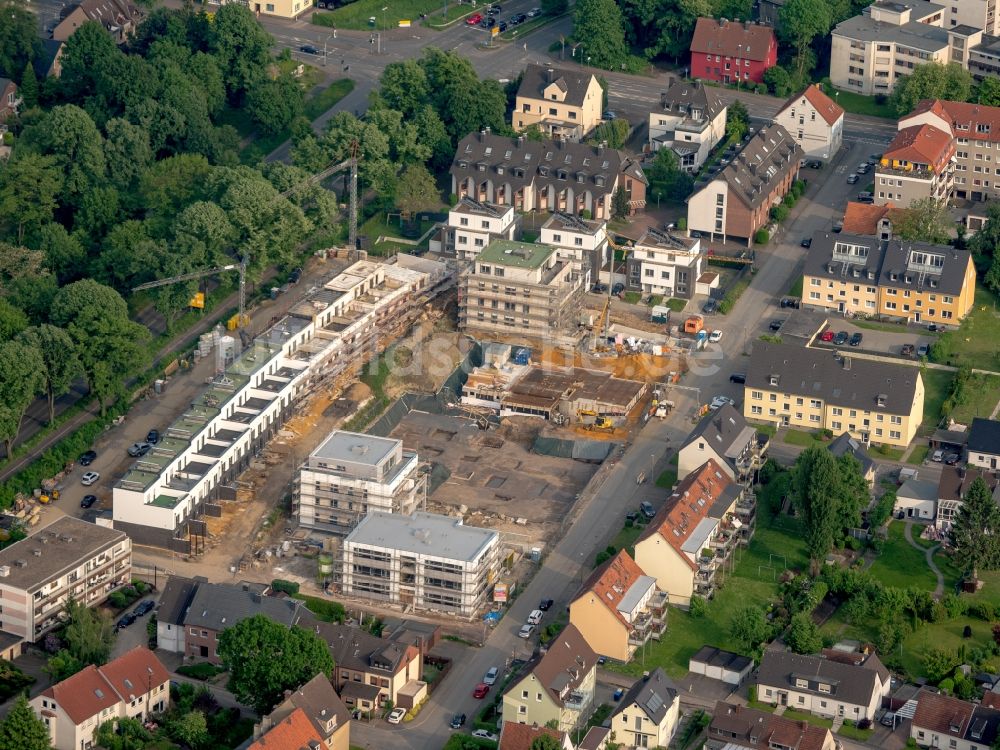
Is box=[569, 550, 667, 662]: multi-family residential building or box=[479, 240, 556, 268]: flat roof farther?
box=[479, 240, 556, 268]: flat roof

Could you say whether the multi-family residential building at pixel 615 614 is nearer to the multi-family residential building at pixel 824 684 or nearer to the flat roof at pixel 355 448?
the multi-family residential building at pixel 824 684

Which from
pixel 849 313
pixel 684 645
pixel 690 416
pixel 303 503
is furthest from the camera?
pixel 849 313

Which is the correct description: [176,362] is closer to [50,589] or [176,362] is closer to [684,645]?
[50,589]

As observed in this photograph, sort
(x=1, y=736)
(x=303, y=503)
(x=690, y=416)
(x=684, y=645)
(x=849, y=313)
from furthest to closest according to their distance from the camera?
1. (x=849, y=313)
2. (x=690, y=416)
3. (x=303, y=503)
4. (x=684, y=645)
5. (x=1, y=736)

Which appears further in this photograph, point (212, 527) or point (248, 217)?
point (248, 217)

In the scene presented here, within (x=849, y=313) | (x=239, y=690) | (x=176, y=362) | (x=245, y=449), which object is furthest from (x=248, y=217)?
(x=239, y=690)

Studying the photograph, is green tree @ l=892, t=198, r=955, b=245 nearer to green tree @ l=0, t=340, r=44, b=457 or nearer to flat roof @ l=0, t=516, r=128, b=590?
green tree @ l=0, t=340, r=44, b=457

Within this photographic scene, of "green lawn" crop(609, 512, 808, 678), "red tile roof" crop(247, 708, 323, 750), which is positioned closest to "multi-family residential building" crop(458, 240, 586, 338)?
"green lawn" crop(609, 512, 808, 678)
